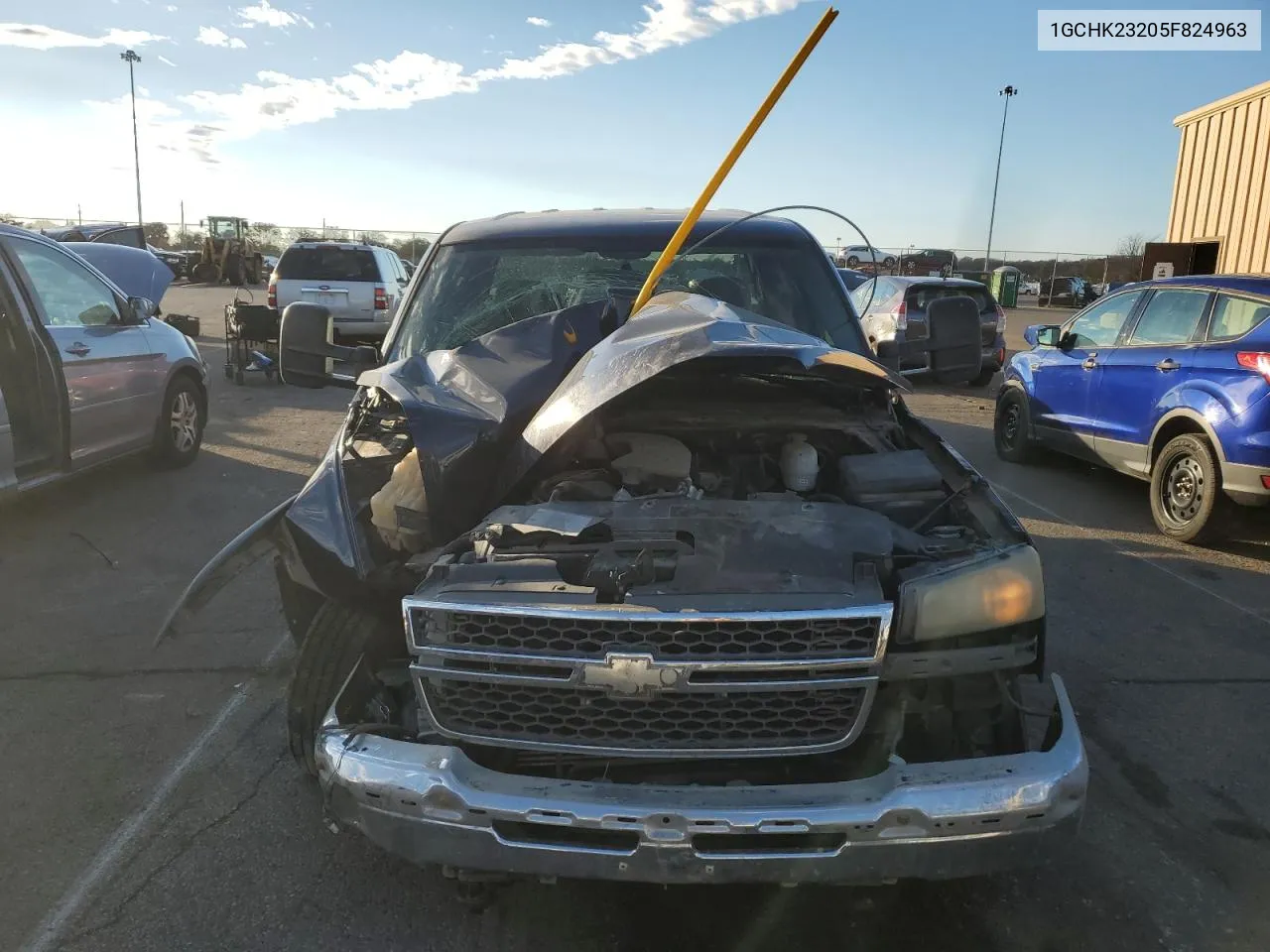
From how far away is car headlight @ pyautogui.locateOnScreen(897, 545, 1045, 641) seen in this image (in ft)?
7.22

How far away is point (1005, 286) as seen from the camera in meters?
35.0

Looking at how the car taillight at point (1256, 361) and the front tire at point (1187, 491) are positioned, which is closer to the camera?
the car taillight at point (1256, 361)

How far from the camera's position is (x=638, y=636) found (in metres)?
2.13

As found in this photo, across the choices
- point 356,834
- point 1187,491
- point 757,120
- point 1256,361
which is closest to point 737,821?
point 356,834

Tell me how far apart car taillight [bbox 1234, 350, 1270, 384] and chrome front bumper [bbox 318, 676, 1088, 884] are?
4770 millimetres

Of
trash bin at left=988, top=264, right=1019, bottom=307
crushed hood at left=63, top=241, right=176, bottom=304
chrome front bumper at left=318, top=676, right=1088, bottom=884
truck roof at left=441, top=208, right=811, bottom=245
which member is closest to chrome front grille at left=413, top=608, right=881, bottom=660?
chrome front bumper at left=318, top=676, right=1088, bottom=884

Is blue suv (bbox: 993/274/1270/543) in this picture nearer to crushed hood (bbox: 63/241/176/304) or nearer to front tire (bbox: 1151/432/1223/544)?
front tire (bbox: 1151/432/1223/544)

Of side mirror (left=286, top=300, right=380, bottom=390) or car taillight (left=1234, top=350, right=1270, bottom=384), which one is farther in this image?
car taillight (left=1234, top=350, right=1270, bottom=384)

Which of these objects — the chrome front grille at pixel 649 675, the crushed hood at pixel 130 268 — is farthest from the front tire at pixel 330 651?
the crushed hood at pixel 130 268

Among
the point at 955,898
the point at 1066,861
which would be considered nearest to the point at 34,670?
the point at 955,898

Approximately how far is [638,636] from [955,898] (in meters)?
1.33

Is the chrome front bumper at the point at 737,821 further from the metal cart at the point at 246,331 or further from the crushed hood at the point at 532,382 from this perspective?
the metal cart at the point at 246,331

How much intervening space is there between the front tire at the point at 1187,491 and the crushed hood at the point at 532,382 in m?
4.43

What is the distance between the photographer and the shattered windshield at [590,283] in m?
3.93
